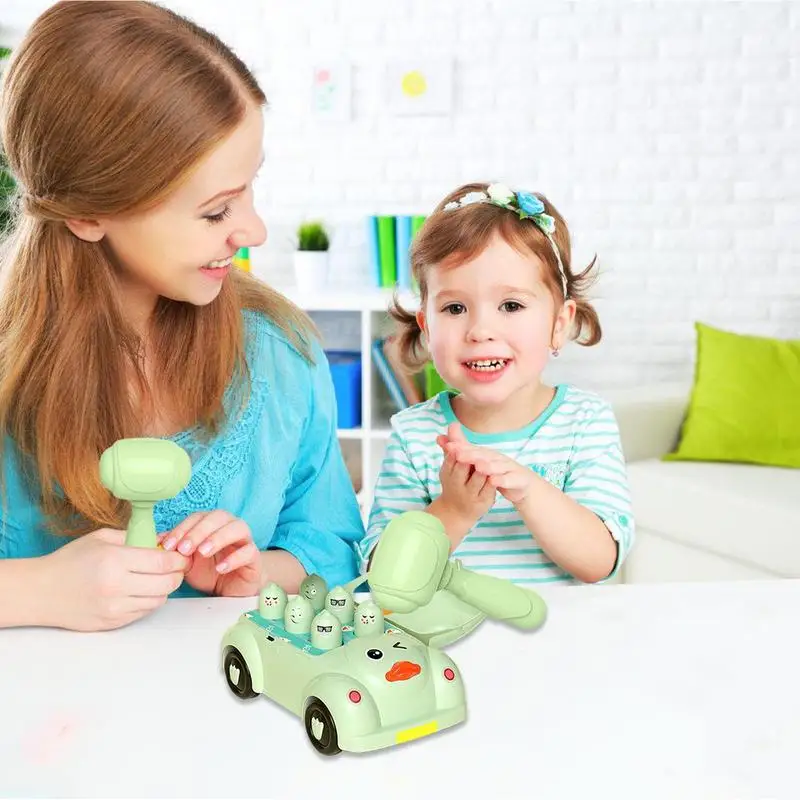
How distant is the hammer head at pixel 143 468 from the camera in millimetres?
766

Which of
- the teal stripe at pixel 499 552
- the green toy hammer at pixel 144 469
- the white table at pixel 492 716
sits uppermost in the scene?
the green toy hammer at pixel 144 469

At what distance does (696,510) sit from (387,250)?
4.66ft

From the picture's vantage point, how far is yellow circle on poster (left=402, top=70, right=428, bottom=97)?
3.67 meters

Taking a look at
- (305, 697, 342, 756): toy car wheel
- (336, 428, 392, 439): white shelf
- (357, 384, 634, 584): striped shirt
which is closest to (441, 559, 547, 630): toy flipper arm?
(305, 697, 342, 756): toy car wheel

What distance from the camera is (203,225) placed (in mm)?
1017

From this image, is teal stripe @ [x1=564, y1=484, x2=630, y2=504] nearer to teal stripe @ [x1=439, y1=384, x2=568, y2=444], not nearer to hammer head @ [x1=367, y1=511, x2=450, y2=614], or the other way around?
teal stripe @ [x1=439, y1=384, x2=568, y2=444]

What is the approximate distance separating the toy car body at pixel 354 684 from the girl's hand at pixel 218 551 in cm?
18

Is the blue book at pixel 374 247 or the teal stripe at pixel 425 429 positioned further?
the blue book at pixel 374 247

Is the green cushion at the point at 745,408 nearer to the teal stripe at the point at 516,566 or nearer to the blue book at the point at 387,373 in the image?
the blue book at the point at 387,373

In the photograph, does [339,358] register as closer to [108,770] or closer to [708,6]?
[708,6]

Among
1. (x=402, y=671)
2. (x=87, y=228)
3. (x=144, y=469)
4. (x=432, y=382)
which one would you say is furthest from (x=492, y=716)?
(x=432, y=382)

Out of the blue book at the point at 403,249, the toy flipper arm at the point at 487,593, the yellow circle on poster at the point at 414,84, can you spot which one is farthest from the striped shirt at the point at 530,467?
the yellow circle on poster at the point at 414,84

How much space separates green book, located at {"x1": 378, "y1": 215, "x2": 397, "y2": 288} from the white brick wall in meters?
0.20

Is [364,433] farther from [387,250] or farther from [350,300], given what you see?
[387,250]
